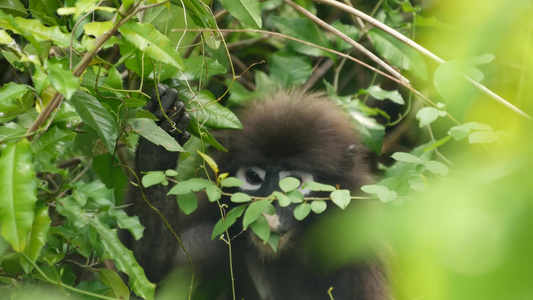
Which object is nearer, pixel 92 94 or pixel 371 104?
pixel 92 94

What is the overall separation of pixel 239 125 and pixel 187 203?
0.52m

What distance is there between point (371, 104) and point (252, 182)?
2.00 m

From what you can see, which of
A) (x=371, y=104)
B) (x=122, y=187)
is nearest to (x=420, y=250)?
(x=122, y=187)

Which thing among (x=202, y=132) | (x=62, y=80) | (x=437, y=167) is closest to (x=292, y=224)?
(x=202, y=132)

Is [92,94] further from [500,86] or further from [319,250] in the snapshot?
[500,86]

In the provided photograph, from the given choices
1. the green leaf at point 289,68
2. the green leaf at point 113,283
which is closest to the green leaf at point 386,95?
the green leaf at point 289,68

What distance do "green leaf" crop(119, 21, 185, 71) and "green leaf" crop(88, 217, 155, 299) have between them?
60cm

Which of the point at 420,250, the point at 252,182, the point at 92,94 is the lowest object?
the point at 252,182

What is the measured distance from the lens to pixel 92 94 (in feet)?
7.35

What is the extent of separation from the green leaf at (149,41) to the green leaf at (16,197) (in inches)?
20.6

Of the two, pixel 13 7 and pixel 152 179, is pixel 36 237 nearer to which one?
pixel 152 179

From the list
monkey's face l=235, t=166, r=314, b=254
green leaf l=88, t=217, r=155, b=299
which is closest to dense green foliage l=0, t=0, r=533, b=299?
green leaf l=88, t=217, r=155, b=299

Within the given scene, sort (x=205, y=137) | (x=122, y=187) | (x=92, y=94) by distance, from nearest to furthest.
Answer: (x=92, y=94) → (x=205, y=137) → (x=122, y=187)

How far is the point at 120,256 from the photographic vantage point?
2041mm
